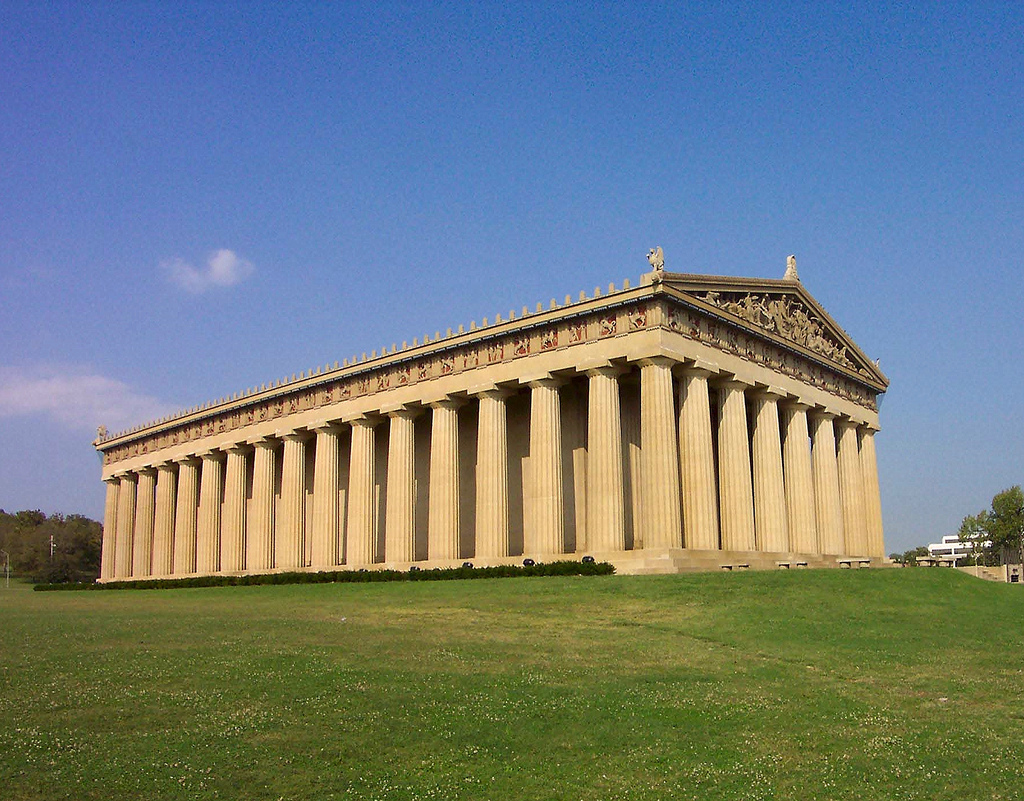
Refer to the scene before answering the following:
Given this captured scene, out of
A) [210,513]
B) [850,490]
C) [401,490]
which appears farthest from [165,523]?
[850,490]

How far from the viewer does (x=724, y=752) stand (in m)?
15.2

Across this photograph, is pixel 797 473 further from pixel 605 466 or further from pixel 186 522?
pixel 186 522

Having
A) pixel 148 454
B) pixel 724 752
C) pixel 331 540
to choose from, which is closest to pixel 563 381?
pixel 331 540

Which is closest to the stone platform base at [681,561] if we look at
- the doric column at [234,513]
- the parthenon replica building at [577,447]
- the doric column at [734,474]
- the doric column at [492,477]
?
the parthenon replica building at [577,447]

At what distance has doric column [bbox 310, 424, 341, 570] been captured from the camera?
63.4 meters

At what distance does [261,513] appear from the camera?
69.1 metres

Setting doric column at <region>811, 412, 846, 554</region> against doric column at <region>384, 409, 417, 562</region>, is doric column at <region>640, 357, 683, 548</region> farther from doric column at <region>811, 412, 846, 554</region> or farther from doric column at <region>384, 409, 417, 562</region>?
doric column at <region>811, 412, 846, 554</region>

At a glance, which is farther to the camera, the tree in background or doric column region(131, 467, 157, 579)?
the tree in background

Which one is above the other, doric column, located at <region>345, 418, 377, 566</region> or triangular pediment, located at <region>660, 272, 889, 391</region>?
triangular pediment, located at <region>660, 272, 889, 391</region>

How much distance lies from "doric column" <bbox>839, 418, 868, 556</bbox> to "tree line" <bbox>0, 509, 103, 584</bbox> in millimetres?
75340

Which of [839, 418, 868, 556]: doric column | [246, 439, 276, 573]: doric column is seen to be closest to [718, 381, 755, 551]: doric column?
[839, 418, 868, 556]: doric column

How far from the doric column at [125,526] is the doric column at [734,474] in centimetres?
5429

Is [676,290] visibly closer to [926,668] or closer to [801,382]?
[801,382]

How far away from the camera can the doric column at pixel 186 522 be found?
76.5 meters
